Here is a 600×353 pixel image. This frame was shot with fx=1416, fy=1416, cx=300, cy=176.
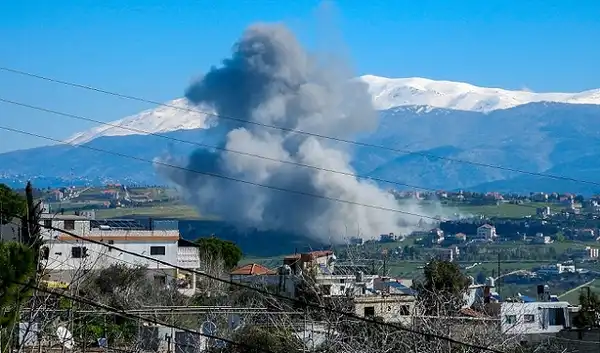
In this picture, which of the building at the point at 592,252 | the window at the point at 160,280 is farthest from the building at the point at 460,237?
the window at the point at 160,280

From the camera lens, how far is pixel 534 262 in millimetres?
110562

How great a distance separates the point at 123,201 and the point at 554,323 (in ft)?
466

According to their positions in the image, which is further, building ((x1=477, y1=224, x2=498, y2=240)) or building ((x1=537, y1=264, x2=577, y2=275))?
building ((x1=477, y1=224, x2=498, y2=240))

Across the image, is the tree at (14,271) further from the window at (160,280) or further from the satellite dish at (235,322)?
the window at (160,280)

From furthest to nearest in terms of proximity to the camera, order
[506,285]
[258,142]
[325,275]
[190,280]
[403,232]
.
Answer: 1. [258,142]
2. [403,232]
3. [506,285]
4. [190,280]
5. [325,275]

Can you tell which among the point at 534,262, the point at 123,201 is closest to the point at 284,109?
the point at 123,201

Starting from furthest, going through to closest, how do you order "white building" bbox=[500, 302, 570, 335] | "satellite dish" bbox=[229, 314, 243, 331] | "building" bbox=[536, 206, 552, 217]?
"building" bbox=[536, 206, 552, 217] < "white building" bbox=[500, 302, 570, 335] < "satellite dish" bbox=[229, 314, 243, 331]

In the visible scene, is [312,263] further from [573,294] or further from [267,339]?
[573,294]

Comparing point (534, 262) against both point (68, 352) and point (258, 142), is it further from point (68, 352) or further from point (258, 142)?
point (68, 352)

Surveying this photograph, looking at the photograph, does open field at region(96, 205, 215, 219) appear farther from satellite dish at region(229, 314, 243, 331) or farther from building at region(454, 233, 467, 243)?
satellite dish at region(229, 314, 243, 331)

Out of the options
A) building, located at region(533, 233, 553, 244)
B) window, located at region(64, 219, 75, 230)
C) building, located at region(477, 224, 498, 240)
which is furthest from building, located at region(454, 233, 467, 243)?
window, located at region(64, 219, 75, 230)

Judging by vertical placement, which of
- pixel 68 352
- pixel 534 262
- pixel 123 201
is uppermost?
pixel 123 201

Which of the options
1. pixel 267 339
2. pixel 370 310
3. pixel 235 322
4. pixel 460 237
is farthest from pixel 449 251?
pixel 267 339

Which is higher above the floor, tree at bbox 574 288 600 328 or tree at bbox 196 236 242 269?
tree at bbox 196 236 242 269
